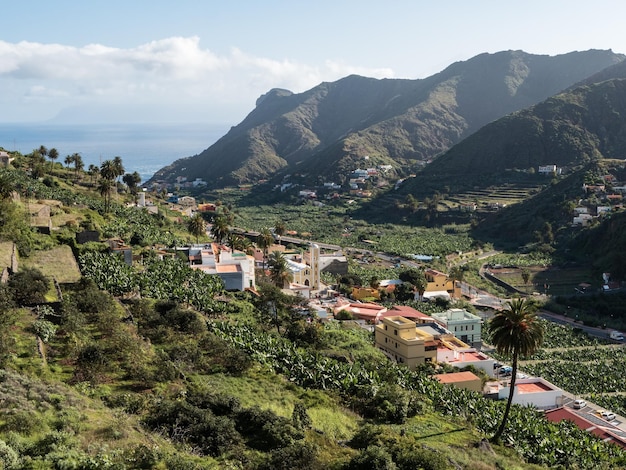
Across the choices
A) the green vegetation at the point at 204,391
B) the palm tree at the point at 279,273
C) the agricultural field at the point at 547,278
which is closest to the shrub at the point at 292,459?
the green vegetation at the point at 204,391

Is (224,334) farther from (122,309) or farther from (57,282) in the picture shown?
(57,282)

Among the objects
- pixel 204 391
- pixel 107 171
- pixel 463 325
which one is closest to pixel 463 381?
pixel 463 325

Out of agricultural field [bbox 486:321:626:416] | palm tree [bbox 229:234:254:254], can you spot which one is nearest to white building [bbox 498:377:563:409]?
agricultural field [bbox 486:321:626:416]

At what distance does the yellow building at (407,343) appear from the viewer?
3653cm

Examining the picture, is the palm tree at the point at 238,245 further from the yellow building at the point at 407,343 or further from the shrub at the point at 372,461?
the shrub at the point at 372,461

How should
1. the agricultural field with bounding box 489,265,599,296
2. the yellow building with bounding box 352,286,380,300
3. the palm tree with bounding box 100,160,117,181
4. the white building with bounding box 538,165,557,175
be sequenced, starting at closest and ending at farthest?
the palm tree with bounding box 100,160,117,181 → the yellow building with bounding box 352,286,380,300 → the agricultural field with bounding box 489,265,599,296 → the white building with bounding box 538,165,557,175

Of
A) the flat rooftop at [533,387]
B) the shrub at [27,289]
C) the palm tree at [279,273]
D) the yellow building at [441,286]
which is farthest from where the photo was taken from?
the yellow building at [441,286]

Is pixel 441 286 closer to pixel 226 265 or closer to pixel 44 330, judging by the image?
pixel 226 265

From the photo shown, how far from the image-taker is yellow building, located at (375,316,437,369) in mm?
36531

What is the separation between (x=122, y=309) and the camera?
28.8 meters

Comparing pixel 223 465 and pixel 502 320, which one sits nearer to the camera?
pixel 223 465

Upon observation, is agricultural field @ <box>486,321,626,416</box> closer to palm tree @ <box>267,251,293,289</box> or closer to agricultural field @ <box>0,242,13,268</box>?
palm tree @ <box>267,251,293,289</box>

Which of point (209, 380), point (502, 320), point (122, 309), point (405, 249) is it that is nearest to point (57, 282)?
point (122, 309)

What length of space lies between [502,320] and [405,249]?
70878 mm
